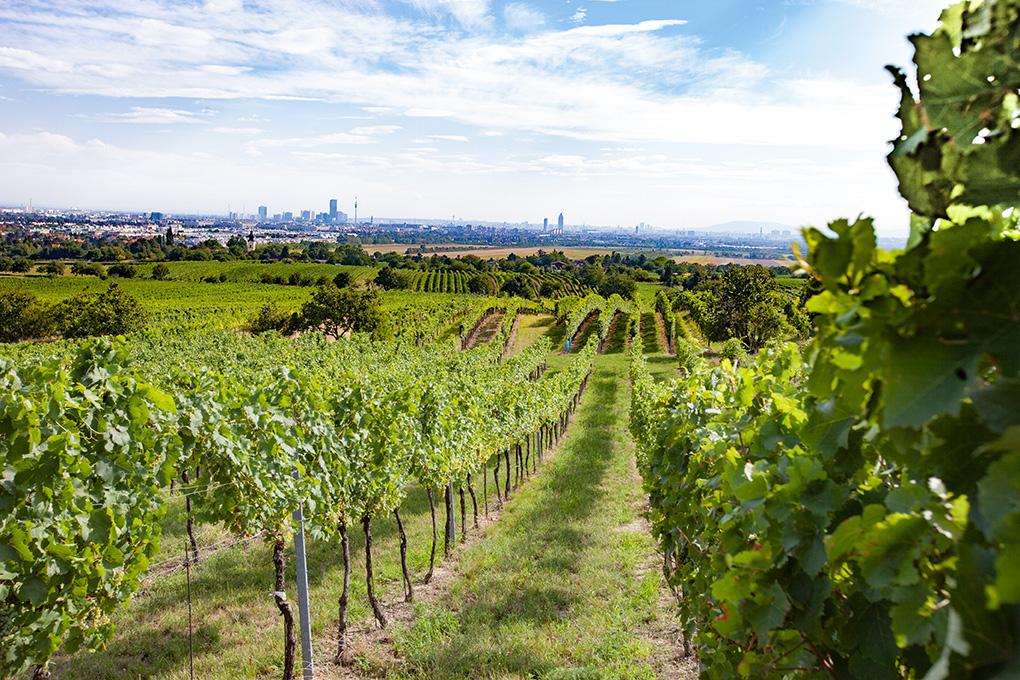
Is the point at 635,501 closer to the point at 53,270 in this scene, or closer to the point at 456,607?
the point at 456,607

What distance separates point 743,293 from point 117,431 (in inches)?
1708

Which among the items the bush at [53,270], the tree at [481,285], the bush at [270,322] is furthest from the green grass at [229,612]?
the bush at [53,270]

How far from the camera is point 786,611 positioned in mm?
1820

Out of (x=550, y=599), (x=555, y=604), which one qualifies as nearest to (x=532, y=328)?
(x=550, y=599)

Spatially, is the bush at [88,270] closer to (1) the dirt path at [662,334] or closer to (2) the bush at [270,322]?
(2) the bush at [270,322]

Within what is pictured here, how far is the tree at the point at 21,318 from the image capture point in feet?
157

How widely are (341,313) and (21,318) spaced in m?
24.4

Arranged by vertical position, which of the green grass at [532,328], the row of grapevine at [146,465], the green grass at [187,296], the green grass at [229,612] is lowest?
the green grass at [532,328]

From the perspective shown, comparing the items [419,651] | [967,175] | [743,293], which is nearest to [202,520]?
[419,651]

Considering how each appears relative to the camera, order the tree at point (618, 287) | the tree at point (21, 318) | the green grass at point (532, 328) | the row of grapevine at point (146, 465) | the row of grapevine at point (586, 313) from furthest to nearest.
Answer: the tree at point (618, 287)
the row of grapevine at point (586, 313)
the green grass at point (532, 328)
the tree at point (21, 318)
the row of grapevine at point (146, 465)

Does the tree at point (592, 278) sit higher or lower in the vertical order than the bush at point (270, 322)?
higher

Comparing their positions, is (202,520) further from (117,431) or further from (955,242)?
(955,242)

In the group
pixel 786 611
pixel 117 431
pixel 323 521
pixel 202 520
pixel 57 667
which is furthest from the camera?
pixel 323 521

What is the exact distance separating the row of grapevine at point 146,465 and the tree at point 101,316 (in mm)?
45676
